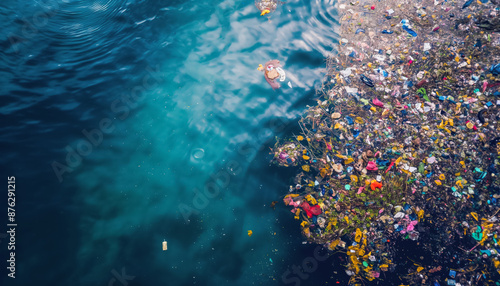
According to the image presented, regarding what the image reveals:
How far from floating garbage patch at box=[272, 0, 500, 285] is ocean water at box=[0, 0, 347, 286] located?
0.32 metres

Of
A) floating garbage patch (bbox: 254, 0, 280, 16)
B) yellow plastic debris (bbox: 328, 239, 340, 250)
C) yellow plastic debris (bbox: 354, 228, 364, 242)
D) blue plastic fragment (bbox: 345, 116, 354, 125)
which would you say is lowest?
yellow plastic debris (bbox: 328, 239, 340, 250)

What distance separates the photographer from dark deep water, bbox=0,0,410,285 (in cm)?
284

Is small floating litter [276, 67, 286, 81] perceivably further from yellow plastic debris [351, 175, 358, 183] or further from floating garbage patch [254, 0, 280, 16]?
yellow plastic debris [351, 175, 358, 183]

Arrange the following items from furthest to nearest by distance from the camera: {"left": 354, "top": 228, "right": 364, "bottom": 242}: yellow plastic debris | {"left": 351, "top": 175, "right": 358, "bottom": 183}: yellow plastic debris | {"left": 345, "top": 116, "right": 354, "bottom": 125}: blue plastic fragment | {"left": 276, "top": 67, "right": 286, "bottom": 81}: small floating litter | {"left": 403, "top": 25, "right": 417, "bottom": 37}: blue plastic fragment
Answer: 1. {"left": 276, "top": 67, "right": 286, "bottom": 81}: small floating litter
2. {"left": 403, "top": 25, "right": 417, "bottom": 37}: blue plastic fragment
3. {"left": 345, "top": 116, "right": 354, "bottom": 125}: blue plastic fragment
4. {"left": 351, "top": 175, "right": 358, "bottom": 183}: yellow plastic debris
5. {"left": 354, "top": 228, "right": 364, "bottom": 242}: yellow plastic debris

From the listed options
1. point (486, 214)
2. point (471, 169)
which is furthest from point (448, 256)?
point (471, 169)

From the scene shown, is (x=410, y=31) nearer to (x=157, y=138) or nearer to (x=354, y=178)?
(x=354, y=178)

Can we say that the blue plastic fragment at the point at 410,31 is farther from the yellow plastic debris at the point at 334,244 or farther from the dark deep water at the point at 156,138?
the yellow plastic debris at the point at 334,244

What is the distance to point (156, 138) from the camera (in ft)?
11.5

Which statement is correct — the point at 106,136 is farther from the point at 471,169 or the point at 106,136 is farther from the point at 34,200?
the point at 471,169

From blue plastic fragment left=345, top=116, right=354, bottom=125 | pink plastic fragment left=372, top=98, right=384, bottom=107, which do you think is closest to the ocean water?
blue plastic fragment left=345, top=116, right=354, bottom=125

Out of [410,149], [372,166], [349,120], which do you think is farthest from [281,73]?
[410,149]

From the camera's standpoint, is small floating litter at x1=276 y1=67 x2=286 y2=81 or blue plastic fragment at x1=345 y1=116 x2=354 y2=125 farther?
small floating litter at x1=276 y1=67 x2=286 y2=81

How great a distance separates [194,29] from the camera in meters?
4.25

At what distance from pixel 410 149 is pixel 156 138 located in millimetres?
3519
